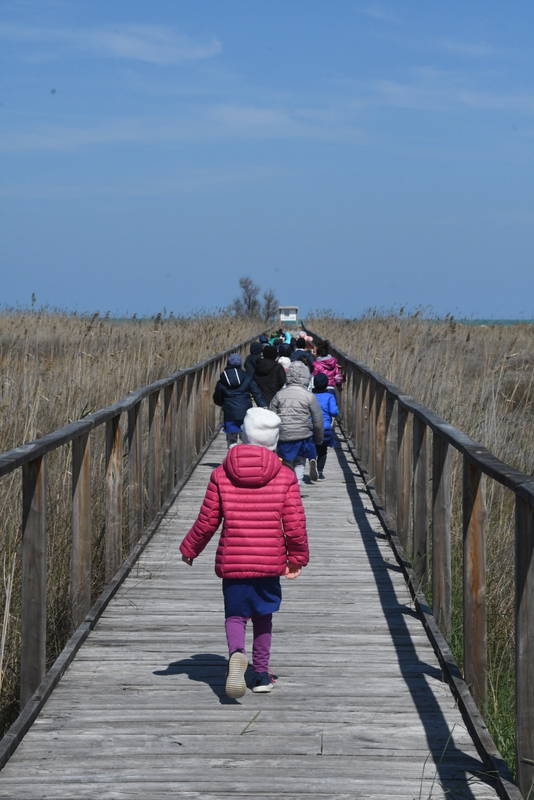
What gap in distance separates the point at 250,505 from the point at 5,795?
1708mm

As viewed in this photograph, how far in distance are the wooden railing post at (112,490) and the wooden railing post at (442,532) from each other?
2.07 m

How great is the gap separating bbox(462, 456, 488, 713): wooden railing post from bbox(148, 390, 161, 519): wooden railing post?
4.74 m

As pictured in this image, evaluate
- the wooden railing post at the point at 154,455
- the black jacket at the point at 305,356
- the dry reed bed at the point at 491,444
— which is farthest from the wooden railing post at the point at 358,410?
the wooden railing post at the point at 154,455

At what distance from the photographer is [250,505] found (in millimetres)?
5297

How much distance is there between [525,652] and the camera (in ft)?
12.6

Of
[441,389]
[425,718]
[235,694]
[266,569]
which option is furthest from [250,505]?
[441,389]

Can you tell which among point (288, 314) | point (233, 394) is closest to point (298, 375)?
point (233, 394)

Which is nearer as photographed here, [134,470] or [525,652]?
[525,652]

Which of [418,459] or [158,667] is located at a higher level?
[418,459]

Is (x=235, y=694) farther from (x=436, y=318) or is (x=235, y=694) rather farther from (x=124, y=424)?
(x=436, y=318)

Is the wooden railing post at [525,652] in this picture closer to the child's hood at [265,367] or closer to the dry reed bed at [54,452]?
the dry reed bed at [54,452]

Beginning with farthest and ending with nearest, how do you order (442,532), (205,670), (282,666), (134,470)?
(134,470) < (442,532) < (282,666) < (205,670)

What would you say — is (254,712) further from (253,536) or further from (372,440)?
(372,440)

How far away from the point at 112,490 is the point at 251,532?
230 cm
